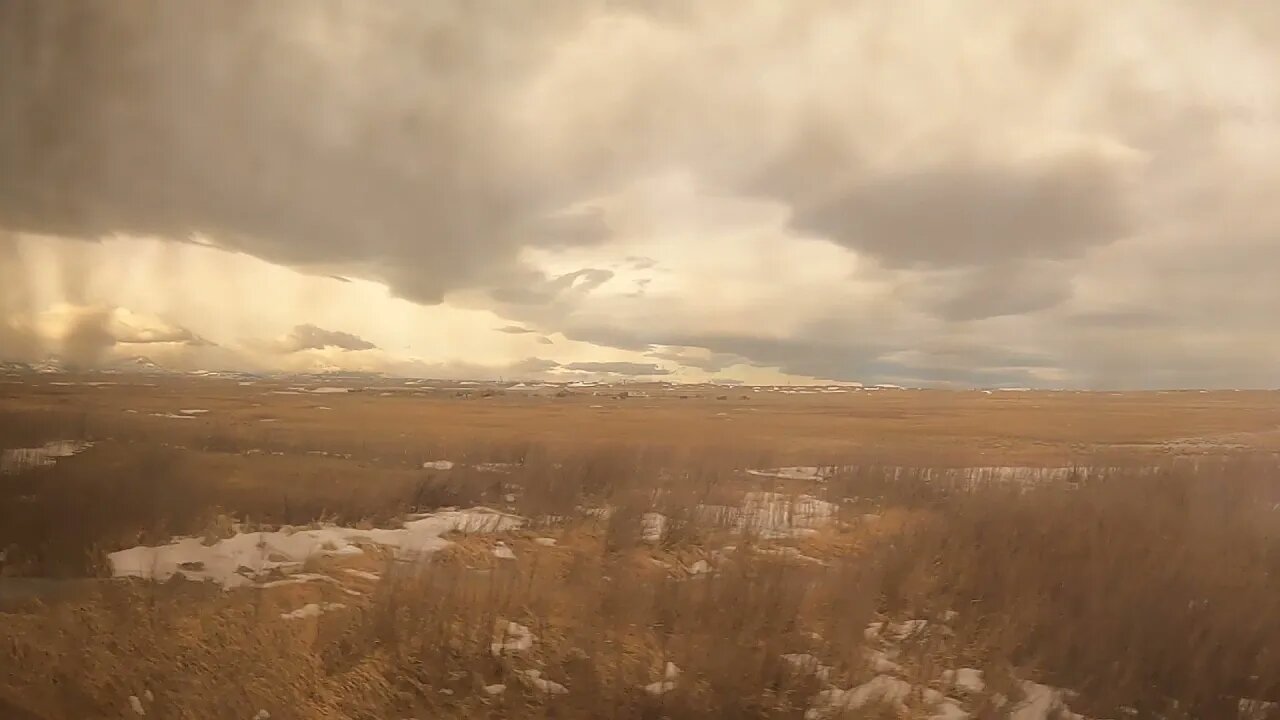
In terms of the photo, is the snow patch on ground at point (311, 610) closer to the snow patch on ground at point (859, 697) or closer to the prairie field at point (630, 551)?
the prairie field at point (630, 551)

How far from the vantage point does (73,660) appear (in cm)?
271

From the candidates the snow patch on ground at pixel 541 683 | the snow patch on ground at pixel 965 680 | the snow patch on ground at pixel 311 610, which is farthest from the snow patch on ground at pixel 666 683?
the snow patch on ground at pixel 311 610

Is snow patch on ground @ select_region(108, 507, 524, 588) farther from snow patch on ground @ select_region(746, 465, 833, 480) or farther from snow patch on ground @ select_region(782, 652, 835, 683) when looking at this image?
snow patch on ground @ select_region(782, 652, 835, 683)

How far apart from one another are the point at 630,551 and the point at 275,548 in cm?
179

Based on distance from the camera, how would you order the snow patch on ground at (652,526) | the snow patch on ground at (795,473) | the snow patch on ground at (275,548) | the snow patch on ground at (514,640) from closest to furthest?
the snow patch on ground at (514,640) < the snow patch on ground at (275,548) < the snow patch on ground at (652,526) < the snow patch on ground at (795,473)

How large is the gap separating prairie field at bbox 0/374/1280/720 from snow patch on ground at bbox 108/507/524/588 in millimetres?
17

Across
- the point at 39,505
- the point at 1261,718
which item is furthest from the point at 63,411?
the point at 1261,718

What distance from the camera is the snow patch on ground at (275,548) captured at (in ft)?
10.1

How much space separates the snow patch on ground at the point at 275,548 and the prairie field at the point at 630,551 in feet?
0.06

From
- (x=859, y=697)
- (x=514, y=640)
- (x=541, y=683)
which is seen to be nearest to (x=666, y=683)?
(x=541, y=683)

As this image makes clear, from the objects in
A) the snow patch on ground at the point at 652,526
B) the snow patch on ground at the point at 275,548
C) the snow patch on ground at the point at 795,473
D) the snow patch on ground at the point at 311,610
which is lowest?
the snow patch on ground at the point at 311,610

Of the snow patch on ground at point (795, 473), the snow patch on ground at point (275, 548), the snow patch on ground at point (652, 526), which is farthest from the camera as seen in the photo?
the snow patch on ground at point (795, 473)

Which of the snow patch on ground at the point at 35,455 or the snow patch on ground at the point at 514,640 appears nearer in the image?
the snow patch on ground at the point at 514,640

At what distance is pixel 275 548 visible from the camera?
326cm
